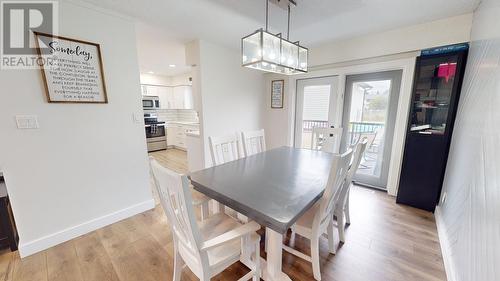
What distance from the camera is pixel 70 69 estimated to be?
169 cm

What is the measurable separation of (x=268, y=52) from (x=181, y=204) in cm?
125

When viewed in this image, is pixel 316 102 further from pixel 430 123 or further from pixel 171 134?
pixel 171 134

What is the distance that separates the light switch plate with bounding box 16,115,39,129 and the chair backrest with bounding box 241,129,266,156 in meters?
1.83

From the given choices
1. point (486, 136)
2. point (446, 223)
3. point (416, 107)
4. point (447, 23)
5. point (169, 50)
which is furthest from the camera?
point (169, 50)

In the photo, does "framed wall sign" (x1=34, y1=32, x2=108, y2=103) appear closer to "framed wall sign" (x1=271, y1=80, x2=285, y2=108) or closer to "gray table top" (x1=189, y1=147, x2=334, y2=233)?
"gray table top" (x1=189, y1=147, x2=334, y2=233)

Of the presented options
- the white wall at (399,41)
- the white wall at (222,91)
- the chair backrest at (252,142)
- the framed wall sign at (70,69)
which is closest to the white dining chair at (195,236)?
the chair backrest at (252,142)

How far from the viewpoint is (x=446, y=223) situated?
1.75 metres

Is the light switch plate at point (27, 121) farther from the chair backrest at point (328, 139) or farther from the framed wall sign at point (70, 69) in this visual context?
the chair backrest at point (328, 139)

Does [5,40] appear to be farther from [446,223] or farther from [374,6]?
[446,223]

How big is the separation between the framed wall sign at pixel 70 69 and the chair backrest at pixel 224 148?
1.21m

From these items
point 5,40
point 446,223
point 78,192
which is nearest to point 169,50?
A: point 5,40

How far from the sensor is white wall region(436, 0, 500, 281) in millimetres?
973

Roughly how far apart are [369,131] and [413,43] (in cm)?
123
